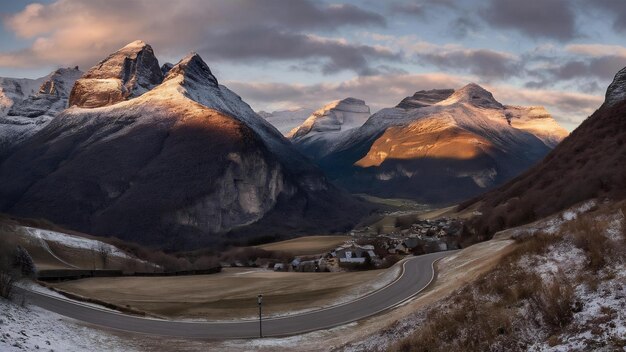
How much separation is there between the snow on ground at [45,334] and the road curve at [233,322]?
4410 millimetres

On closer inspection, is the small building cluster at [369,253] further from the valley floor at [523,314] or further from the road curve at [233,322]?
the valley floor at [523,314]

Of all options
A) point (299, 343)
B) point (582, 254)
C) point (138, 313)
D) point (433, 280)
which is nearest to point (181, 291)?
point (138, 313)

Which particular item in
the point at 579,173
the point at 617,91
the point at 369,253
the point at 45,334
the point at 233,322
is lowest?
the point at 233,322

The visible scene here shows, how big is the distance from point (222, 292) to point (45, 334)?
38.7m

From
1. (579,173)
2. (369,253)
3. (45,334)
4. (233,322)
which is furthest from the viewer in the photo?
(369,253)

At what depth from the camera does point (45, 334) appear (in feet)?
115

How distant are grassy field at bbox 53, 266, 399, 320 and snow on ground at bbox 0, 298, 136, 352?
1240cm

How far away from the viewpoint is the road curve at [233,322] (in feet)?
146

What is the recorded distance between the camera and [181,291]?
7619cm

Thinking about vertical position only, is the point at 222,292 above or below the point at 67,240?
below

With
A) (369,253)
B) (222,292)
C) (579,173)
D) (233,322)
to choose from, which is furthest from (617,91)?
(233,322)

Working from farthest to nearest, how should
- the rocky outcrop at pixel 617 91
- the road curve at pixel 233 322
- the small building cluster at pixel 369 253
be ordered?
the rocky outcrop at pixel 617 91
the small building cluster at pixel 369 253
the road curve at pixel 233 322

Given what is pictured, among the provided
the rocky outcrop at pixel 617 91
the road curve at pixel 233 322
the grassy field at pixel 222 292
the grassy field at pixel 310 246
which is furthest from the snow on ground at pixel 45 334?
the rocky outcrop at pixel 617 91

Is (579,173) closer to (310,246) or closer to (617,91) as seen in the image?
(617,91)
